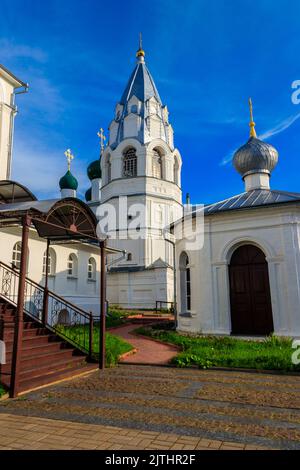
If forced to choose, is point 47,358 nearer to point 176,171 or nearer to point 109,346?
point 109,346

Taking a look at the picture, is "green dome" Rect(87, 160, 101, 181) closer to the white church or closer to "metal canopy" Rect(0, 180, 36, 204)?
the white church

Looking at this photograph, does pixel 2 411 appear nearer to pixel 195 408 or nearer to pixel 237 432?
pixel 195 408

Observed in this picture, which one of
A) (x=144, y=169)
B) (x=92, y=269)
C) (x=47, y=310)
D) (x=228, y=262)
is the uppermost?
(x=144, y=169)

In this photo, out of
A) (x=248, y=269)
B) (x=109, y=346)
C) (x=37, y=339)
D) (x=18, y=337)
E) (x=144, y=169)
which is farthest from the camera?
(x=144, y=169)

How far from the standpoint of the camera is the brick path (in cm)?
385

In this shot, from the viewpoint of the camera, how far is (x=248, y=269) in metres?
12.2

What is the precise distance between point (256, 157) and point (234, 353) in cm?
902

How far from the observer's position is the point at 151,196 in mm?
28266

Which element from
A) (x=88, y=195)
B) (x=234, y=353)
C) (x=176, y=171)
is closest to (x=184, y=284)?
(x=234, y=353)

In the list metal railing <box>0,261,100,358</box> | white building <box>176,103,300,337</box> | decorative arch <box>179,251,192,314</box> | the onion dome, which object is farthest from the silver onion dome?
metal railing <box>0,261,100,358</box>

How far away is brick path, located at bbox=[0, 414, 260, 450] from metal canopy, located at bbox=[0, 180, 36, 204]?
718cm

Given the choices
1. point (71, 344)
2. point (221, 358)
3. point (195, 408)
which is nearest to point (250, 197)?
point (221, 358)
